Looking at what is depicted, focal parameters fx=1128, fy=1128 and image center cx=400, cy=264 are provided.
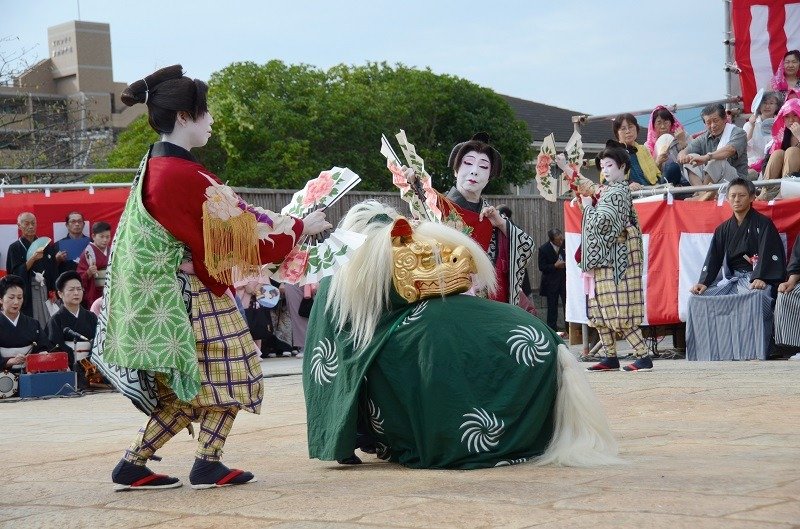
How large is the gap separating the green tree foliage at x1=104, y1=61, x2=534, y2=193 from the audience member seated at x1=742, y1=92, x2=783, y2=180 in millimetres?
19798

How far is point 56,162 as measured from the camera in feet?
80.7

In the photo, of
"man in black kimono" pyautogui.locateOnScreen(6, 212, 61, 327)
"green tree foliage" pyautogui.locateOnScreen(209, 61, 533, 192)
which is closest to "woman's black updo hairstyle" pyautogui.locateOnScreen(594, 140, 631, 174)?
"man in black kimono" pyautogui.locateOnScreen(6, 212, 61, 327)

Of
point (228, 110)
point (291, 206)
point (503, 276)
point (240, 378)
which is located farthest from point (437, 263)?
point (228, 110)

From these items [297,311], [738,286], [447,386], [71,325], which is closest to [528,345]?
[447,386]

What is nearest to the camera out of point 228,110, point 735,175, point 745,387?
point 745,387

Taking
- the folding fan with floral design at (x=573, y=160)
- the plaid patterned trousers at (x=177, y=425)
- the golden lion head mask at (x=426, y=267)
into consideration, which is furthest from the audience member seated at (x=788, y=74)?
the plaid patterned trousers at (x=177, y=425)

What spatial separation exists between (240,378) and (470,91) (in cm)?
3096

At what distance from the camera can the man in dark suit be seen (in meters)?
15.5

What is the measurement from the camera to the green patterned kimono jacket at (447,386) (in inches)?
181

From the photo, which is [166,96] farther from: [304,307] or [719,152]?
[304,307]

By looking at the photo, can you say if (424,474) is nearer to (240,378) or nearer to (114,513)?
(240,378)

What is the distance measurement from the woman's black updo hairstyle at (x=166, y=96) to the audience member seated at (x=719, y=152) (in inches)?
313

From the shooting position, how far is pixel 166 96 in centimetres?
455

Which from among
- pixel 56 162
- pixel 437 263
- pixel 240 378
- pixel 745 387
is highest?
pixel 56 162
